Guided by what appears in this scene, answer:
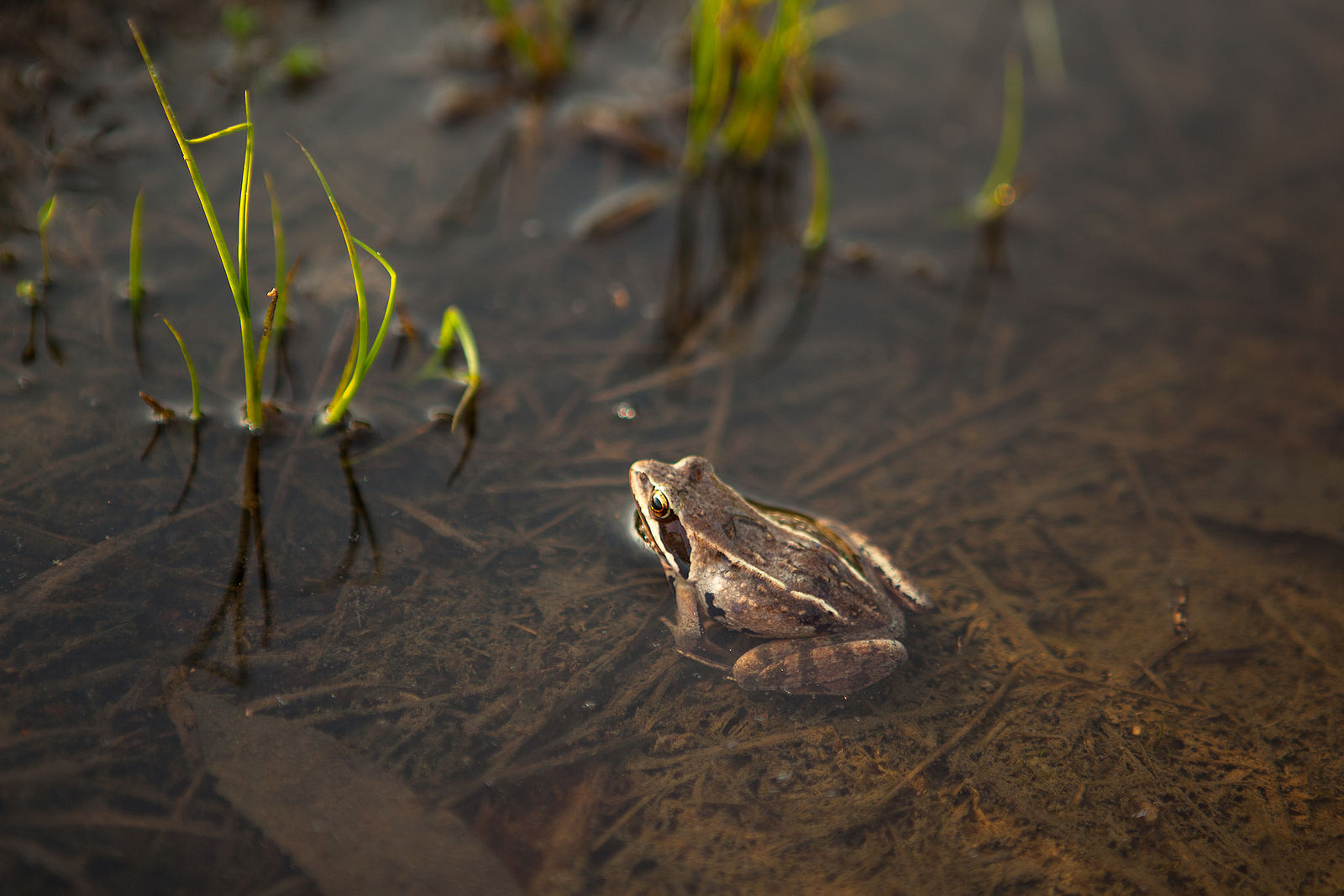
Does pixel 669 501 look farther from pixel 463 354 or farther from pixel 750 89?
pixel 750 89

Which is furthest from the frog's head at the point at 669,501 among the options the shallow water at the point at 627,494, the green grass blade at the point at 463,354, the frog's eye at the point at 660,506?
the green grass blade at the point at 463,354

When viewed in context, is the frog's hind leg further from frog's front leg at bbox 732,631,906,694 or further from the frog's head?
the frog's head

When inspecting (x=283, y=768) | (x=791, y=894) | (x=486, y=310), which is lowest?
(x=791, y=894)

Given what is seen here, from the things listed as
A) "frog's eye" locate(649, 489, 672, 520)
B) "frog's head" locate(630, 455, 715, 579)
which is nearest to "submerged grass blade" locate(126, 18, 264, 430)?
"frog's head" locate(630, 455, 715, 579)

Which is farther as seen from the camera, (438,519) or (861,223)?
(861,223)

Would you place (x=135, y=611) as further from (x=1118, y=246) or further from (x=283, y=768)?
(x=1118, y=246)

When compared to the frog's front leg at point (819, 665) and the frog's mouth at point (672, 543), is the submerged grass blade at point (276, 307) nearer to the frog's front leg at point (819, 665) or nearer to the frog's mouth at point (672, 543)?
the frog's mouth at point (672, 543)

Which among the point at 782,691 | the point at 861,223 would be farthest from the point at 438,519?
the point at 861,223

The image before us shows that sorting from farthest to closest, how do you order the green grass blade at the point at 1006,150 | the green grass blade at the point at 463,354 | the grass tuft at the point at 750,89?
1. the green grass blade at the point at 1006,150
2. the grass tuft at the point at 750,89
3. the green grass blade at the point at 463,354
